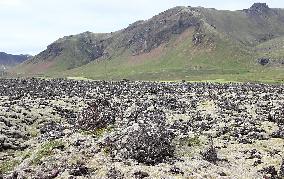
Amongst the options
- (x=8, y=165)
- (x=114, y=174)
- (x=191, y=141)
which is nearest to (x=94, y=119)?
(x=8, y=165)

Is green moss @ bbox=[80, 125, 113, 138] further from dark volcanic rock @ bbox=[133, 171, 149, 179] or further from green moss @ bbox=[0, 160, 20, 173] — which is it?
dark volcanic rock @ bbox=[133, 171, 149, 179]

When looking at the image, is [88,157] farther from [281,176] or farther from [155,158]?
[281,176]

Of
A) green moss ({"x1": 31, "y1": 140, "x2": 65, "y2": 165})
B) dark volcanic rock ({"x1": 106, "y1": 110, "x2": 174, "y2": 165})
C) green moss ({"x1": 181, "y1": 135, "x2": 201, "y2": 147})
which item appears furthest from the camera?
green moss ({"x1": 181, "y1": 135, "x2": 201, "y2": 147})

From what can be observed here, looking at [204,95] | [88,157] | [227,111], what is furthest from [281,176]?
[204,95]

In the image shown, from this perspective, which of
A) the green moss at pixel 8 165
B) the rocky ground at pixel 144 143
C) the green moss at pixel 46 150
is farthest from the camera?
the green moss at pixel 8 165

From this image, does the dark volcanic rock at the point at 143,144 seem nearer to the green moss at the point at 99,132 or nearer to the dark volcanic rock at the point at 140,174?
the dark volcanic rock at the point at 140,174

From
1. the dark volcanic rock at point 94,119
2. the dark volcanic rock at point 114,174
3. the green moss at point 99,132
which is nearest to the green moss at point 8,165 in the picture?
the green moss at point 99,132

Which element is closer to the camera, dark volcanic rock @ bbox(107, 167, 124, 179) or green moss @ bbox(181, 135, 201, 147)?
dark volcanic rock @ bbox(107, 167, 124, 179)

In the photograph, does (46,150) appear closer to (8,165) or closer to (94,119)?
(8,165)

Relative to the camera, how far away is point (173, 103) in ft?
235

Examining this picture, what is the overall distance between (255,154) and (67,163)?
16999 millimetres

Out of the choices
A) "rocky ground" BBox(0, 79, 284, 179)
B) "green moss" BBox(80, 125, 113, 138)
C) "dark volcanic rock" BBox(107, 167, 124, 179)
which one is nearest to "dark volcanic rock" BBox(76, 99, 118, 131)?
"rocky ground" BBox(0, 79, 284, 179)

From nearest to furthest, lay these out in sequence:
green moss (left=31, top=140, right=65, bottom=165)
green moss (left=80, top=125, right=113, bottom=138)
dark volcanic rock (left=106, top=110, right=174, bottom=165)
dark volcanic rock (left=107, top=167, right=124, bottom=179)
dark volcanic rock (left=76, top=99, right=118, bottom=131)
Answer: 1. dark volcanic rock (left=107, top=167, right=124, bottom=179)
2. dark volcanic rock (left=106, top=110, right=174, bottom=165)
3. green moss (left=31, top=140, right=65, bottom=165)
4. green moss (left=80, top=125, right=113, bottom=138)
5. dark volcanic rock (left=76, top=99, right=118, bottom=131)

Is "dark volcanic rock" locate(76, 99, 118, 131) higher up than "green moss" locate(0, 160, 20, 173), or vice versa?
"dark volcanic rock" locate(76, 99, 118, 131)
